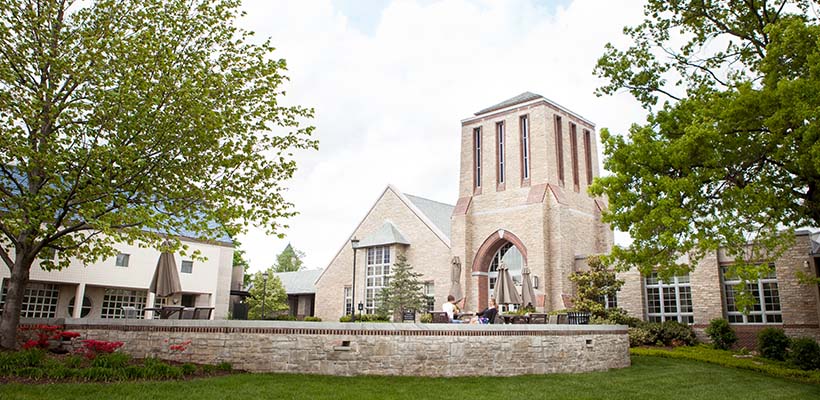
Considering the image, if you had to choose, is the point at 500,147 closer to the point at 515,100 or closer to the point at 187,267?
the point at 515,100

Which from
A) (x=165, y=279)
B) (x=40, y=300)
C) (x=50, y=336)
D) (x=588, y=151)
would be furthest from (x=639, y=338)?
(x=40, y=300)

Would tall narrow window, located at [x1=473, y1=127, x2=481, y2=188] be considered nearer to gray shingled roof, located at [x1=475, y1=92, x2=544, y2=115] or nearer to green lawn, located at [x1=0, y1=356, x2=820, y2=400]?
gray shingled roof, located at [x1=475, y1=92, x2=544, y2=115]

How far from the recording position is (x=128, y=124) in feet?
38.7

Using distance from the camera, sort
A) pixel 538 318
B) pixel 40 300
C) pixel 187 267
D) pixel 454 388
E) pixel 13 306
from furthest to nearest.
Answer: pixel 187 267 → pixel 40 300 → pixel 538 318 → pixel 13 306 → pixel 454 388

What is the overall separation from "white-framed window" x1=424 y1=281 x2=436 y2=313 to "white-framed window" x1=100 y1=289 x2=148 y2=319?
49.9ft

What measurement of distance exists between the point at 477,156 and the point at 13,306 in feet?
75.8

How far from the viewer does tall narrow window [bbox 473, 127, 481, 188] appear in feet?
103

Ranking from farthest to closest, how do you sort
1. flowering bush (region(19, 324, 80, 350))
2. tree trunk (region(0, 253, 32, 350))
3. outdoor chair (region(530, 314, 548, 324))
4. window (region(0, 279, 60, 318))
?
window (region(0, 279, 60, 318)), outdoor chair (region(530, 314, 548, 324)), flowering bush (region(19, 324, 80, 350)), tree trunk (region(0, 253, 32, 350))

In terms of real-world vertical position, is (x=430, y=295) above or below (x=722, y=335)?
above

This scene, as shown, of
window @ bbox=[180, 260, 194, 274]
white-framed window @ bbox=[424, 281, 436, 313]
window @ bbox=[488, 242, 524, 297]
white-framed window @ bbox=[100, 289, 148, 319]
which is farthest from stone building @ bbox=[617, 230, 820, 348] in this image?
white-framed window @ bbox=[100, 289, 148, 319]

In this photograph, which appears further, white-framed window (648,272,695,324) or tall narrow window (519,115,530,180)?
tall narrow window (519,115,530,180)

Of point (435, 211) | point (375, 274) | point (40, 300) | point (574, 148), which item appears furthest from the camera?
point (435, 211)

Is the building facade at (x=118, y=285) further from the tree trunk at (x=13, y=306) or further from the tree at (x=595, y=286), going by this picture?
the tree at (x=595, y=286)

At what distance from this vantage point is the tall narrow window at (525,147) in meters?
29.7
